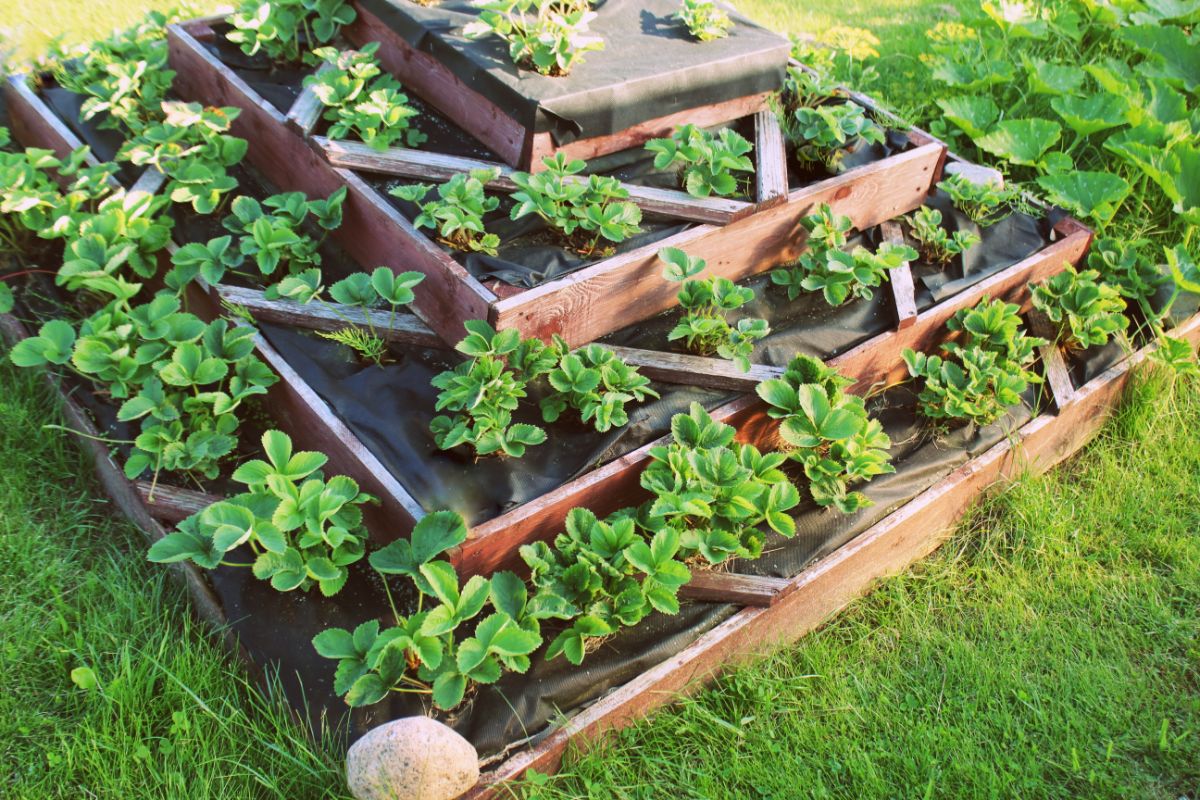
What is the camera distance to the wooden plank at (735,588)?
2.74m

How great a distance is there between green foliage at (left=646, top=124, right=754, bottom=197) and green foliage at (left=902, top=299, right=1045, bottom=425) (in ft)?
2.93

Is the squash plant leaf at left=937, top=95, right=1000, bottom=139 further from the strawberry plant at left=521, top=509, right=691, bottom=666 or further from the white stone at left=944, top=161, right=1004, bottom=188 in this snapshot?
the strawberry plant at left=521, top=509, right=691, bottom=666

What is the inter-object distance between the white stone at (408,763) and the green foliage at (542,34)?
7.38 ft

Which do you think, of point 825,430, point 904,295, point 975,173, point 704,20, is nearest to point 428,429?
point 825,430

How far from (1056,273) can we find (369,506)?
2.93 m

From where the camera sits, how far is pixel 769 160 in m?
3.51

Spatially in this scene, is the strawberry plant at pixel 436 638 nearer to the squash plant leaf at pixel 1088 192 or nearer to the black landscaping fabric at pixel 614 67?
the black landscaping fabric at pixel 614 67

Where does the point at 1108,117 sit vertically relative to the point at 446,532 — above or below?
above

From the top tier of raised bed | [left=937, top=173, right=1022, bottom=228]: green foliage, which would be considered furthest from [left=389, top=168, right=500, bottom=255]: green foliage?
[left=937, top=173, right=1022, bottom=228]: green foliage

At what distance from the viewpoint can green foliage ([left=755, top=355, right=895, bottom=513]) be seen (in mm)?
2857

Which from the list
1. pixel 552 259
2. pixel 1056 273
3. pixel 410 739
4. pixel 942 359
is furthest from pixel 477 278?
pixel 1056 273

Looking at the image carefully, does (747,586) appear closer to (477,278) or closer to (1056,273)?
(477,278)

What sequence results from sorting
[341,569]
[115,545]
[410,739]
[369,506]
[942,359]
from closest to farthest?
1. [410,739]
2. [341,569]
3. [369,506]
4. [115,545]
5. [942,359]

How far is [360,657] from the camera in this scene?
235 cm
